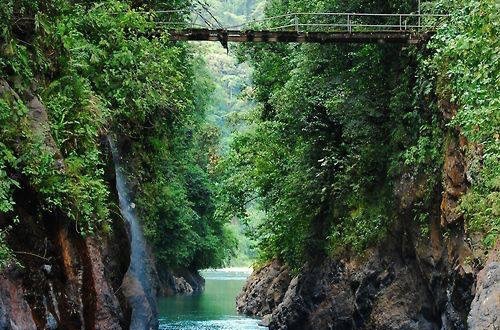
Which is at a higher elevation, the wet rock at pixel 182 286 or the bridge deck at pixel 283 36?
the bridge deck at pixel 283 36

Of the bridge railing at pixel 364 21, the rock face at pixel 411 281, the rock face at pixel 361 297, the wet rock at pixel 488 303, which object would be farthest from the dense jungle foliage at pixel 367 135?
the wet rock at pixel 488 303

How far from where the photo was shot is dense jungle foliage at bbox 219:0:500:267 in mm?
13578

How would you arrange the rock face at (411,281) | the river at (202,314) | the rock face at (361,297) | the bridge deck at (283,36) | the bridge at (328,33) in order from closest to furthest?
the rock face at (411,281) < the bridge at (328,33) < the rock face at (361,297) < the bridge deck at (283,36) < the river at (202,314)

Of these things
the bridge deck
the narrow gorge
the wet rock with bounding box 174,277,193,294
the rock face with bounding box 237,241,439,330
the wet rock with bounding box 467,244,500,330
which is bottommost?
the wet rock with bounding box 174,277,193,294

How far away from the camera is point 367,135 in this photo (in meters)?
22.1

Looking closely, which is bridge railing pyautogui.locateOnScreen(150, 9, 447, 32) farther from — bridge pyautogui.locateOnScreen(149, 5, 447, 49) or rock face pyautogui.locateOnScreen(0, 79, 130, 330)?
rock face pyautogui.locateOnScreen(0, 79, 130, 330)

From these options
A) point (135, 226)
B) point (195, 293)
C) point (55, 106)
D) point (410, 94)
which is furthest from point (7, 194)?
point (195, 293)

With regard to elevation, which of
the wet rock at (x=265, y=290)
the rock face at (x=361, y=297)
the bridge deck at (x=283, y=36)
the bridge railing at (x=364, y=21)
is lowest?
the wet rock at (x=265, y=290)

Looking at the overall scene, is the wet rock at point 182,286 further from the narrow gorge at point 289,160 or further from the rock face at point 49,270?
the rock face at point 49,270

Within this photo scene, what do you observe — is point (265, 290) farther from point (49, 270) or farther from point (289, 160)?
point (49, 270)

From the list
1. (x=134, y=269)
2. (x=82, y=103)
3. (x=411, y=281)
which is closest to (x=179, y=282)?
(x=134, y=269)

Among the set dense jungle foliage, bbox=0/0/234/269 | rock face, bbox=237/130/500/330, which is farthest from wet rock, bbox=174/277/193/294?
dense jungle foliage, bbox=0/0/234/269

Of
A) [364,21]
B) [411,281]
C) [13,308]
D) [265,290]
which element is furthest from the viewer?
[265,290]

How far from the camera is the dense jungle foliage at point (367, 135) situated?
13578 millimetres
